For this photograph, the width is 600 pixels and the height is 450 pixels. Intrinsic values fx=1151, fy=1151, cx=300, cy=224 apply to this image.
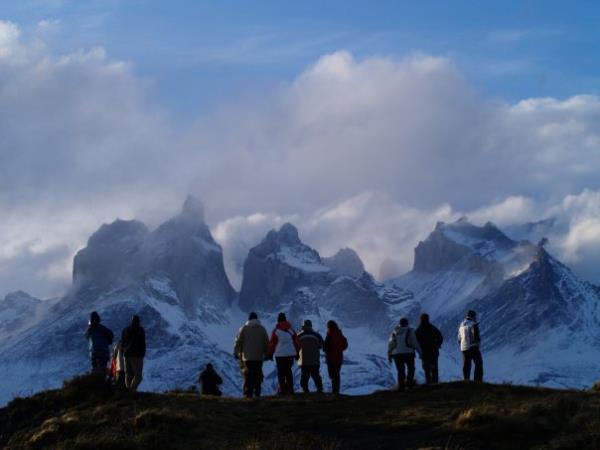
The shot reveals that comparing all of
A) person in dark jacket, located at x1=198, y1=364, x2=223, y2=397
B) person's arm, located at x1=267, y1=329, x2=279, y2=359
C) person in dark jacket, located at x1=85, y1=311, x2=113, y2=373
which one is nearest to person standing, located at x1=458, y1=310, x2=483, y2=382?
person's arm, located at x1=267, y1=329, x2=279, y2=359

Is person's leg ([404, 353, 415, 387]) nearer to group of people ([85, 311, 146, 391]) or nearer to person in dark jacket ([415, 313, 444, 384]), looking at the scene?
person in dark jacket ([415, 313, 444, 384])

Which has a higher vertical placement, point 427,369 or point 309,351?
point 309,351

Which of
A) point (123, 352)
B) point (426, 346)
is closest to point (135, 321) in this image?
point (123, 352)

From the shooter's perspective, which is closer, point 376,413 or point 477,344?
point 376,413

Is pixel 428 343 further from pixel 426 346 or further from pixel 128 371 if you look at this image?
pixel 128 371

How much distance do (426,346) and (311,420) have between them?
27.8ft

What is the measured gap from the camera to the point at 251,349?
36.7 meters

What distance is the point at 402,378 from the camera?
3541 cm

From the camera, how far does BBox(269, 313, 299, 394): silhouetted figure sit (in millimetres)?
37156

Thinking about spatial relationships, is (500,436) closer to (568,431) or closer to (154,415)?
(568,431)

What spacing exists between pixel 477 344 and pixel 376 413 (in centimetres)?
826

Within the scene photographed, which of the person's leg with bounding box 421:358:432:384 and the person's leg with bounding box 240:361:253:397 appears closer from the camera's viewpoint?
the person's leg with bounding box 240:361:253:397

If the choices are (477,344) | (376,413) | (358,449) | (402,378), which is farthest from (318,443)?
(477,344)

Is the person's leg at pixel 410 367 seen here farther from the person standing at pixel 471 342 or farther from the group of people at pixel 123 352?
the group of people at pixel 123 352
